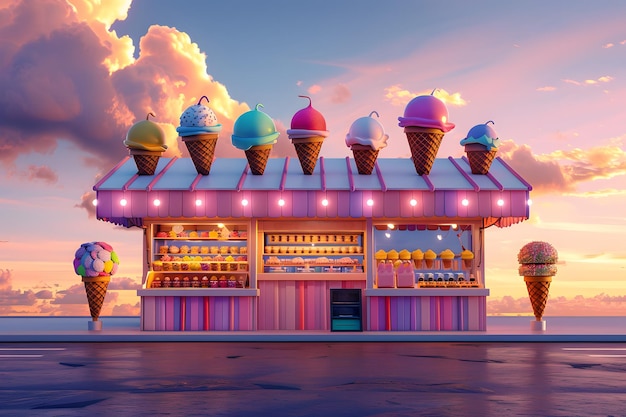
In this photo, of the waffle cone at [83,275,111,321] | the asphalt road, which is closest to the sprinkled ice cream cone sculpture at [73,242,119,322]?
the waffle cone at [83,275,111,321]

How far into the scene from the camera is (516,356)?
15531 mm

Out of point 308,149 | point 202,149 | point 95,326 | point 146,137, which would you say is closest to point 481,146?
point 308,149

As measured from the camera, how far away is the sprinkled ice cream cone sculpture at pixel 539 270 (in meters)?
21.4

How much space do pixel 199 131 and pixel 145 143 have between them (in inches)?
58.7

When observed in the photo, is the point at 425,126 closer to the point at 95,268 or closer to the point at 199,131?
the point at 199,131

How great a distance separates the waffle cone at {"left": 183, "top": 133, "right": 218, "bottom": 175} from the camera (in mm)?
21578

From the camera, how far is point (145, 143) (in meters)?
21.8

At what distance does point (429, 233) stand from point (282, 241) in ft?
12.3

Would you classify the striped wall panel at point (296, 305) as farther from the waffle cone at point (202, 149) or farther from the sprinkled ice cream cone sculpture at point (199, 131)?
the sprinkled ice cream cone sculpture at point (199, 131)

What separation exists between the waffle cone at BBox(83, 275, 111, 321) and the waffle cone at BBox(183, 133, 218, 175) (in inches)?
143

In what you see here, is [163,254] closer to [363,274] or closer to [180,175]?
[180,175]

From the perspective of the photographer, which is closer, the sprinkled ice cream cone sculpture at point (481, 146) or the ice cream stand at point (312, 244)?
the ice cream stand at point (312, 244)

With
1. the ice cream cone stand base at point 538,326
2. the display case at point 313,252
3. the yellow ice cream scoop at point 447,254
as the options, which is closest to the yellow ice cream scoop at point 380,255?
the display case at point 313,252

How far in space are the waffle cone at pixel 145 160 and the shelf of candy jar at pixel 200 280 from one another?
2.69m
